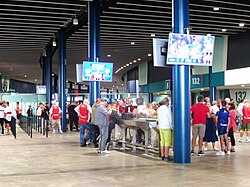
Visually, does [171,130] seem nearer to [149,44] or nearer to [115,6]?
[115,6]

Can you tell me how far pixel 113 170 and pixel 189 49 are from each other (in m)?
3.32

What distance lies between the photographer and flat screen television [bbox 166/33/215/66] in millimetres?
9227

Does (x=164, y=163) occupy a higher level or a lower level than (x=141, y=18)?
lower

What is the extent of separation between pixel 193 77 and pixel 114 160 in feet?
50.5

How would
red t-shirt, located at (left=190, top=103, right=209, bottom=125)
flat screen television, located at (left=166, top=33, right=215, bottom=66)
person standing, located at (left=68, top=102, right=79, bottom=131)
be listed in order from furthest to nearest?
person standing, located at (left=68, top=102, right=79, bottom=131) → red t-shirt, located at (left=190, top=103, right=209, bottom=125) → flat screen television, located at (left=166, top=33, right=215, bottom=66)

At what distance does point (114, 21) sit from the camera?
18.2 meters

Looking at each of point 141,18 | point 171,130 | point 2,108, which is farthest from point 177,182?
point 2,108

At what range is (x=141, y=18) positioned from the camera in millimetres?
17812

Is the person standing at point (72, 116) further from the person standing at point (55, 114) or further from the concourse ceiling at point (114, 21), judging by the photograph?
the concourse ceiling at point (114, 21)

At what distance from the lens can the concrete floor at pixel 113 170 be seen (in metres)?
7.13

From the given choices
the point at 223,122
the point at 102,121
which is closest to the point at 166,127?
the point at 223,122

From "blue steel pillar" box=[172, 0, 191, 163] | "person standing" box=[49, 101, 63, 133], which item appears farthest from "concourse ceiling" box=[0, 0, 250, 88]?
"blue steel pillar" box=[172, 0, 191, 163]

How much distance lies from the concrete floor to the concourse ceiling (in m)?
6.54

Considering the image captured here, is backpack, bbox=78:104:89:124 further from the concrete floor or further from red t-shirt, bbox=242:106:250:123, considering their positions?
red t-shirt, bbox=242:106:250:123
